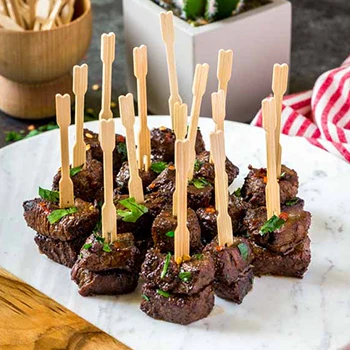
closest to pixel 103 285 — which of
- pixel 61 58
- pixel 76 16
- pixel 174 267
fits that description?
pixel 174 267

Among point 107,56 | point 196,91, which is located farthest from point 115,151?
point 196,91

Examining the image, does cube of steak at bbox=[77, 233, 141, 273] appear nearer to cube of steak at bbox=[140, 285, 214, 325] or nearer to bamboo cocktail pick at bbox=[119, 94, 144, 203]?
cube of steak at bbox=[140, 285, 214, 325]

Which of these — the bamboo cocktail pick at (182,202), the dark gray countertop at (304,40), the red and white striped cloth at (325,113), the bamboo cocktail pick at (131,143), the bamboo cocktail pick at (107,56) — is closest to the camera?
the bamboo cocktail pick at (182,202)

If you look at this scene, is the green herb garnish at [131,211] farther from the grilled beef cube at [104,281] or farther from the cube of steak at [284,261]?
the cube of steak at [284,261]

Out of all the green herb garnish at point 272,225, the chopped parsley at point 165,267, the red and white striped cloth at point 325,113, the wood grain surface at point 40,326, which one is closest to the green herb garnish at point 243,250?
the green herb garnish at point 272,225

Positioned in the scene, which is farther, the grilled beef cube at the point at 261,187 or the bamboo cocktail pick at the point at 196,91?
the grilled beef cube at the point at 261,187
